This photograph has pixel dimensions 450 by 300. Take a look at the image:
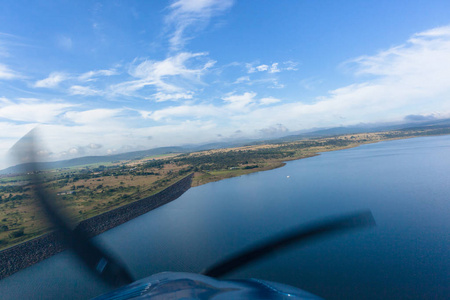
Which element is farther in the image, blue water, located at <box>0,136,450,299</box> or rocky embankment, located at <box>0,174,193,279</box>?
rocky embankment, located at <box>0,174,193,279</box>

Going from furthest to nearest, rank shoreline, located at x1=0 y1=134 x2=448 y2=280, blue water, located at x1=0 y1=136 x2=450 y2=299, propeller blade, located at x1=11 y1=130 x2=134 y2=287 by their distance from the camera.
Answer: shoreline, located at x1=0 y1=134 x2=448 y2=280 < blue water, located at x1=0 y1=136 x2=450 y2=299 < propeller blade, located at x1=11 y1=130 x2=134 y2=287

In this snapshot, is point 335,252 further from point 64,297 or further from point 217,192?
point 217,192

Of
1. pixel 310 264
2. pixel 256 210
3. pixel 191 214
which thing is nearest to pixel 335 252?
pixel 310 264

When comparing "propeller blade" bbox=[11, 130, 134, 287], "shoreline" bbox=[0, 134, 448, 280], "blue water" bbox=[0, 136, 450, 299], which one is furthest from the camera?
"shoreline" bbox=[0, 134, 448, 280]

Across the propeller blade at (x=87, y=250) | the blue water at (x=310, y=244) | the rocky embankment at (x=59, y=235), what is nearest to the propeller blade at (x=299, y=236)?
the blue water at (x=310, y=244)

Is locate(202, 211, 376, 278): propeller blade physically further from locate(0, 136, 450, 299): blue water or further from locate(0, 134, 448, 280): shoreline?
locate(0, 134, 448, 280): shoreline

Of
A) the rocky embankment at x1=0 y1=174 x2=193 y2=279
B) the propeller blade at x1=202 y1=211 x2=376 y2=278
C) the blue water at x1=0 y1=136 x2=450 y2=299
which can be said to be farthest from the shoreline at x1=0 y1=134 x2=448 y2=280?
the propeller blade at x1=202 y1=211 x2=376 y2=278
